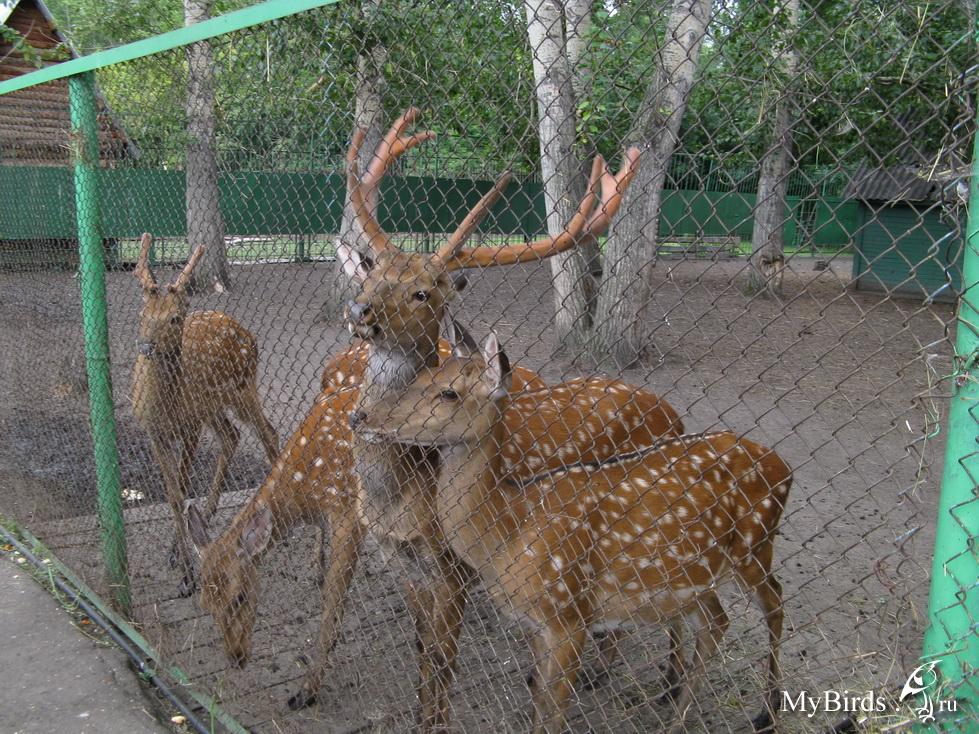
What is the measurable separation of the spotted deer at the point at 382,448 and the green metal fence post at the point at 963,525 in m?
0.85

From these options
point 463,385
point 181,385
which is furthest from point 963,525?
point 181,385

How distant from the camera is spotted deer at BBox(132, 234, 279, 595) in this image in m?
4.56

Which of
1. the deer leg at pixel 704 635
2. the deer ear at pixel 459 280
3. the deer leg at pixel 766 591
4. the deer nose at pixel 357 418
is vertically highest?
the deer ear at pixel 459 280

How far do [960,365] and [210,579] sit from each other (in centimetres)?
296

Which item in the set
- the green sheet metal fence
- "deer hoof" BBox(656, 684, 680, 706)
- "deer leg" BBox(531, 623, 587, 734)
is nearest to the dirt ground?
"deer hoof" BBox(656, 684, 680, 706)

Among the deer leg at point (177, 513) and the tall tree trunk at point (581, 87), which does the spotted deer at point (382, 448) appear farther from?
the deer leg at point (177, 513)

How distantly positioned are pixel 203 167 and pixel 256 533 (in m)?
1.55

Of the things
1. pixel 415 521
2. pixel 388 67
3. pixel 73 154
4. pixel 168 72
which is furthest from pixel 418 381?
pixel 73 154

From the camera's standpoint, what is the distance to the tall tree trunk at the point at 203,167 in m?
3.27

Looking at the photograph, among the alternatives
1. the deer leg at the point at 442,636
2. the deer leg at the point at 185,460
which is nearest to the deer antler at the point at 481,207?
the deer leg at the point at 442,636

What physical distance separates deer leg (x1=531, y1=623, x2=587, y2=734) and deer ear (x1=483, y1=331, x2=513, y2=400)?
83cm

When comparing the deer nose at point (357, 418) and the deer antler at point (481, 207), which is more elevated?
the deer antler at point (481, 207)

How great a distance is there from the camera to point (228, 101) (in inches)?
127

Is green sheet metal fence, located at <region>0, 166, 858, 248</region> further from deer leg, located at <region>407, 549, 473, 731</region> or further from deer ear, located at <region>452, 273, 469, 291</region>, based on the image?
deer leg, located at <region>407, 549, 473, 731</region>
